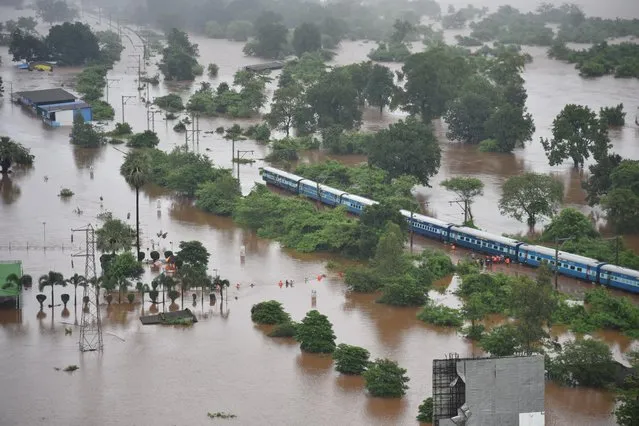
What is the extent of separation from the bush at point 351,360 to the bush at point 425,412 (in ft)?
9.15

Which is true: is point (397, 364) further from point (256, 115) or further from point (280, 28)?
point (280, 28)

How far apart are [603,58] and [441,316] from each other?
4907cm

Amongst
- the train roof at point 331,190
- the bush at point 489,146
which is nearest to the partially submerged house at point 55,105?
the train roof at point 331,190

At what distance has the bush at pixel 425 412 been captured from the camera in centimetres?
2694

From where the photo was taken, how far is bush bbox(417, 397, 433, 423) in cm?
2694

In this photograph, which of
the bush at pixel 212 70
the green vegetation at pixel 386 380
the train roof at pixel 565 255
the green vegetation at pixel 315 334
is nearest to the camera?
the green vegetation at pixel 386 380

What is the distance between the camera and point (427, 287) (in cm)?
3597

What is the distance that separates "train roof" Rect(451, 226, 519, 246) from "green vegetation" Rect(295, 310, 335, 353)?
900 cm

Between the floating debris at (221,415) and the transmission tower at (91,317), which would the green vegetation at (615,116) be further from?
the floating debris at (221,415)

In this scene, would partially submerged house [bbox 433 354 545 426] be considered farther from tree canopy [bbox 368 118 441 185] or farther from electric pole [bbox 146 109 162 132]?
electric pole [bbox 146 109 162 132]

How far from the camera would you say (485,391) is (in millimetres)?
21547

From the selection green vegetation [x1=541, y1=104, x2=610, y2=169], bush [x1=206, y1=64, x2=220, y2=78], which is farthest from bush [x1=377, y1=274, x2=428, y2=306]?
bush [x1=206, y1=64, x2=220, y2=78]

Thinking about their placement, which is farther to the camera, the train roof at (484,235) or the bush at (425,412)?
the train roof at (484,235)

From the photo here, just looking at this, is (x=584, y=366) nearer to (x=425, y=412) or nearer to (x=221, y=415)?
(x=425, y=412)
